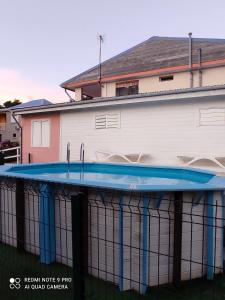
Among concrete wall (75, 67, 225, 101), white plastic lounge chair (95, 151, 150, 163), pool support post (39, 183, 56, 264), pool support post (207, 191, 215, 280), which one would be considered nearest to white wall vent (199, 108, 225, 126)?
white plastic lounge chair (95, 151, 150, 163)

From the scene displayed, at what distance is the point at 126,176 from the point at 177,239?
3331 mm

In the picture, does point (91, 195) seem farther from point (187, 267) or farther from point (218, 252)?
point (218, 252)

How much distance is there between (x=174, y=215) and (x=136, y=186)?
0.71 m

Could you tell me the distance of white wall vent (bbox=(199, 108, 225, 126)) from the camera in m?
8.88

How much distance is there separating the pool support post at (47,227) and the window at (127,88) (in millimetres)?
14354

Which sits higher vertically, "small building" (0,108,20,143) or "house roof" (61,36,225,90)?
"house roof" (61,36,225,90)

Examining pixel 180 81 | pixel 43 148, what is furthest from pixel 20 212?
pixel 180 81

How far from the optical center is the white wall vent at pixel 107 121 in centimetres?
1125

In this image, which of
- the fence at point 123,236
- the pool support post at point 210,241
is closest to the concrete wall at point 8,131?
the fence at point 123,236

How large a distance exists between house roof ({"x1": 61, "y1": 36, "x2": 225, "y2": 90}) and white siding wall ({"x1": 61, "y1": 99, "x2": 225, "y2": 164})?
21.9ft

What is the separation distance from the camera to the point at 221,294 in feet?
11.7

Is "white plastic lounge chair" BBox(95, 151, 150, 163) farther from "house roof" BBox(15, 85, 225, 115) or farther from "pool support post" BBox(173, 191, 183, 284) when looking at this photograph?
"pool support post" BBox(173, 191, 183, 284)

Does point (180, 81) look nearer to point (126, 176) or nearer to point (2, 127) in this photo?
point (126, 176)

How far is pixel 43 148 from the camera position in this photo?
543 inches
